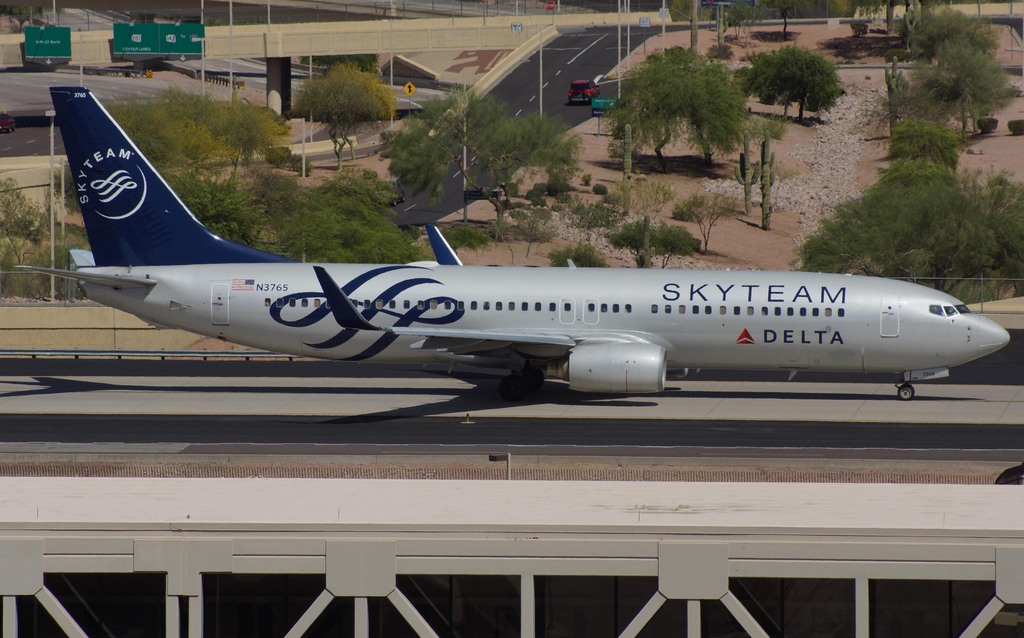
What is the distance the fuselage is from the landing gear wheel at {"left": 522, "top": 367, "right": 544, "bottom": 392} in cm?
148

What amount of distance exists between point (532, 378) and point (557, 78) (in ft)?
297

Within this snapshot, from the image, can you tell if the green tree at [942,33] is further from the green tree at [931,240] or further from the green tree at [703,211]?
the green tree at [931,240]

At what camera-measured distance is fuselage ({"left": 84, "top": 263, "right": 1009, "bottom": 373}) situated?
1366 inches

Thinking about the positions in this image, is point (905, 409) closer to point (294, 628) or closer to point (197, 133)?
point (294, 628)

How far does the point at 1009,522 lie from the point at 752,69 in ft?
359

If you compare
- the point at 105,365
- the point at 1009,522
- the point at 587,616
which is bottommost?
the point at 105,365

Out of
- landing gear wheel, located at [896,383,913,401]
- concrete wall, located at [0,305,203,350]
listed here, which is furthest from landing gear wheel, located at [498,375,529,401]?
concrete wall, located at [0,305,203,350]

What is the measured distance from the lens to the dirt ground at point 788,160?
80.5 meters

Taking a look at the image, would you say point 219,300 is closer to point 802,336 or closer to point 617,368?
point 617,368

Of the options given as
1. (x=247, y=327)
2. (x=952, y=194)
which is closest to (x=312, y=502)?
(x=247, y=327)

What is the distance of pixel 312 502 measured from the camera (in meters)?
14.9

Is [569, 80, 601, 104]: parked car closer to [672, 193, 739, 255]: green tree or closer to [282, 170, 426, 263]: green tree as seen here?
[672, 193, 739, 255]: green tree

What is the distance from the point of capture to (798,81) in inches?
4525

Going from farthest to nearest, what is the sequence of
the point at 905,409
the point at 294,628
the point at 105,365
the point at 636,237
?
the point at 636,237 → the point at 105,365 → the point at 905,409 → the point at 294,628
